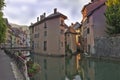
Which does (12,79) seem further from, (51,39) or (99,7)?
(51,39)

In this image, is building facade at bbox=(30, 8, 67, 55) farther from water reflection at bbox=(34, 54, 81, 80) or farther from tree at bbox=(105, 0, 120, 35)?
water reflection at bbox=(34, 54, 81, 80)

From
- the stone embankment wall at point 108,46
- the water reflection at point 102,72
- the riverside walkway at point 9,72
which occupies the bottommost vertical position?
the water reflection at point 102,72

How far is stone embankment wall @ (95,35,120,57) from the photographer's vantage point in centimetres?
4791

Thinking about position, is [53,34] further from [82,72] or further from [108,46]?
[82,72]

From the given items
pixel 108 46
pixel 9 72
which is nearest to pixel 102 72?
pixel 9 72

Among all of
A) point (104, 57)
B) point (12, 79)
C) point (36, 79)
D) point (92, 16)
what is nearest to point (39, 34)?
point (92, 16)

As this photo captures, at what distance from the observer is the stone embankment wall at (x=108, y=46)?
157ft

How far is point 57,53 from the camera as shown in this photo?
63.2 meters

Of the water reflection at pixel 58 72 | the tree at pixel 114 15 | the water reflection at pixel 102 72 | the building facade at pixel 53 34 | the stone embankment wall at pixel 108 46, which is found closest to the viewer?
the water reflection at pixel 102 72

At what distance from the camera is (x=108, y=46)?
51.2 m

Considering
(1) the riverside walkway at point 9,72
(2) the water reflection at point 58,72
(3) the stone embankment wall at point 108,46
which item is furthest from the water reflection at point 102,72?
(3) the stone embankment wall at point 108,46

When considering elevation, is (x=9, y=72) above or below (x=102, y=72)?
above

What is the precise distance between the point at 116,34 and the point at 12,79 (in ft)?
109

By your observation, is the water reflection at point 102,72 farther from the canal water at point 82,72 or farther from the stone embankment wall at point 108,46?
the stone embankment wall at point 108,46
